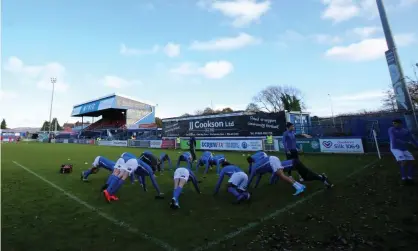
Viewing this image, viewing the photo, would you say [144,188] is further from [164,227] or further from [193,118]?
[193,118]

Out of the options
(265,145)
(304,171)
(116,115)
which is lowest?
(304,171)

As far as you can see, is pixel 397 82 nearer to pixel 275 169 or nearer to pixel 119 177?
pixel 275 169

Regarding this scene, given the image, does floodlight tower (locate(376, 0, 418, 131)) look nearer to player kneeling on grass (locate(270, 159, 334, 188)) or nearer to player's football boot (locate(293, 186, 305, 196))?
player kneeling on grass (locate(270, 159, 334, 188))

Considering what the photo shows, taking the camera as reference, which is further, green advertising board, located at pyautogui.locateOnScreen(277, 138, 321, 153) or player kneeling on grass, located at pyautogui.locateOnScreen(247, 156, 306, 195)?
green advertising board, located at pyautogui.locateOnScreen(277, 138, 321, 153)

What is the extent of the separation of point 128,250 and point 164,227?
1.00m

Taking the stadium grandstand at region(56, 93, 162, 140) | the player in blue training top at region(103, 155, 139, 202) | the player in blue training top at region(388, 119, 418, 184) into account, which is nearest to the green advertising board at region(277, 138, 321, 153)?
the player in blue training top at region(388, 119, 418, 184)

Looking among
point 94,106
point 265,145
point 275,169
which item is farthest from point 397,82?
point 94,106

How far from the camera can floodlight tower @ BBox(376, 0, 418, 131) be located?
5.10 metres

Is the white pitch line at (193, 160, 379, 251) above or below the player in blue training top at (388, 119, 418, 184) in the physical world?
below

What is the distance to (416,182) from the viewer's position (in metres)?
6.80

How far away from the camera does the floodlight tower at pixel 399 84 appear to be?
5.10m

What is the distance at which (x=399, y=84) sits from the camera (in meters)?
5.22

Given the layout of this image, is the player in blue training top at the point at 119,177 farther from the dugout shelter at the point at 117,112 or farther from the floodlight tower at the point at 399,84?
the dugout shelter at the point at 117,112

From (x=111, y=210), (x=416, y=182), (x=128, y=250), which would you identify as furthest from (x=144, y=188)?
(x=416, y=182)
